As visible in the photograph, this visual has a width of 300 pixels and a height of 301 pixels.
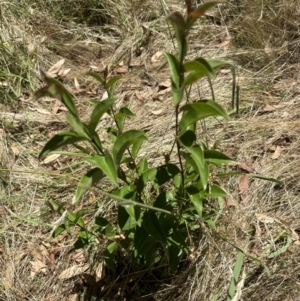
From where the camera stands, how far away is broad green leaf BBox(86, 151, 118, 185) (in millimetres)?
1259

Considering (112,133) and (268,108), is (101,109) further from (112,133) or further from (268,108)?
(268,108)

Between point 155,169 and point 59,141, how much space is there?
0.48 meters

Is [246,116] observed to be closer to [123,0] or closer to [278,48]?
[278,48]

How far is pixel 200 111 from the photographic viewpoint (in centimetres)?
123

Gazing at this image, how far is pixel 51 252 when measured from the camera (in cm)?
230

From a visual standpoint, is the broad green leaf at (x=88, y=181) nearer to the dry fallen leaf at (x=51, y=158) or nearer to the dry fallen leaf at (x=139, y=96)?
the dry fallen leaf at (x=51, y=158)

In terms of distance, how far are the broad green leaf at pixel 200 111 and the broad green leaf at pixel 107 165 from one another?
23 centimetres

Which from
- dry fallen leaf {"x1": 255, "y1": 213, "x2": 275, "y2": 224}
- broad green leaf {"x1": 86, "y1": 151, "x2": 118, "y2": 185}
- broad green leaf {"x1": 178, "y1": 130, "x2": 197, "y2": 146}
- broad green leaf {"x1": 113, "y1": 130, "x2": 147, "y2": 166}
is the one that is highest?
broad green leaf {"x1": 113, "y1": 130, "x2": 147, "y2": 166}

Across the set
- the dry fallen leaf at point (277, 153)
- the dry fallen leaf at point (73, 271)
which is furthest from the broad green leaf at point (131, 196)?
the dry fallen leaf at point (277, 153)

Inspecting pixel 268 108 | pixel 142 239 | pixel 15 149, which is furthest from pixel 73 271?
pixel 268 108

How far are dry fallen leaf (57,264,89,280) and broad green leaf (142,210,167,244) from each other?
0.75m

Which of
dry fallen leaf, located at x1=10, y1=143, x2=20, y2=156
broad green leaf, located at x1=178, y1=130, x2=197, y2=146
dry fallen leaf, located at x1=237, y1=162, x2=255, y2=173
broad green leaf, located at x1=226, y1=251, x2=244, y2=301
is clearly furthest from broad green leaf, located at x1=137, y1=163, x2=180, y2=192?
dry fallen leaf, located at x1=10, y1=143, x2=20, y2=156

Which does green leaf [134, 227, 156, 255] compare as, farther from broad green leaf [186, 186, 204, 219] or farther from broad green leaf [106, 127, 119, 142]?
broad green leaf [106, 127, 119, 142]

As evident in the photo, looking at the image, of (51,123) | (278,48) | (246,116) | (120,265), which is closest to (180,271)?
(120,265)
